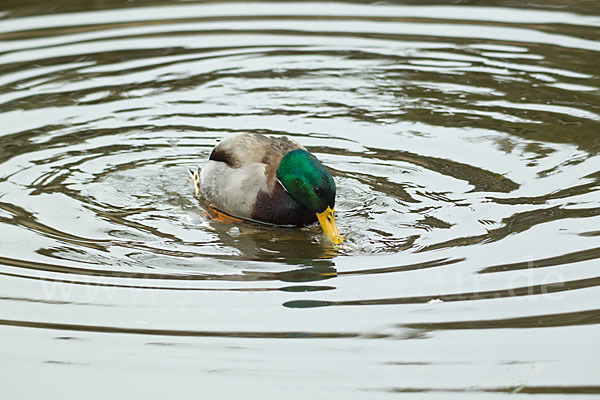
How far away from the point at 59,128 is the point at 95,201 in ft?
6.83

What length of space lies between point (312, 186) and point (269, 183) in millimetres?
565

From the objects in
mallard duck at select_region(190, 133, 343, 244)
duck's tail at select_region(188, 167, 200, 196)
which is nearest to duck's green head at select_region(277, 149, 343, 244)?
mallard duck at select_region(190, 133, 343, 244)

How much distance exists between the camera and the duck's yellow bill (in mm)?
6609

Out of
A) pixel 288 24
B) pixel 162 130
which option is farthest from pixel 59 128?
pixel 288 24

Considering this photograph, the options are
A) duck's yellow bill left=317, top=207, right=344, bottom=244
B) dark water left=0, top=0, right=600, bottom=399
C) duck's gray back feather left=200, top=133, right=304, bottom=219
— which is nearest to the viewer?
dark water left=0, top=0, right=600, bottom=399

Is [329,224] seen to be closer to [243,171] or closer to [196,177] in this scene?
[243,171]

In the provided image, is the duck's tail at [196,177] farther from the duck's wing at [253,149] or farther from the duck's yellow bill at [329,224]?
the duck's yellow bill at [329,224]

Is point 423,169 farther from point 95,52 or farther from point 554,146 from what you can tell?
point 95,52

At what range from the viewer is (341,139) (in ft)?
28.9

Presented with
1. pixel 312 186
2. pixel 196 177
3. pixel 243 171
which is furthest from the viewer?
pixel 196 177

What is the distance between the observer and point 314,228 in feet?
23.1

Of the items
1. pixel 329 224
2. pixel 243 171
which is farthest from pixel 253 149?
pixel 329 224

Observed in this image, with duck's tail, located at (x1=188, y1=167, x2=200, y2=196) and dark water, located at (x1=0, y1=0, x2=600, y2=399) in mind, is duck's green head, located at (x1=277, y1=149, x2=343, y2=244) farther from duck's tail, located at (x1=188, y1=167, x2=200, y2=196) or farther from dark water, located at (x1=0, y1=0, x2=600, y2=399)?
duck's tail, located at (x1=188, y1=167, x2=200, y2=196)

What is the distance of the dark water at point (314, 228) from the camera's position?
4902mm
